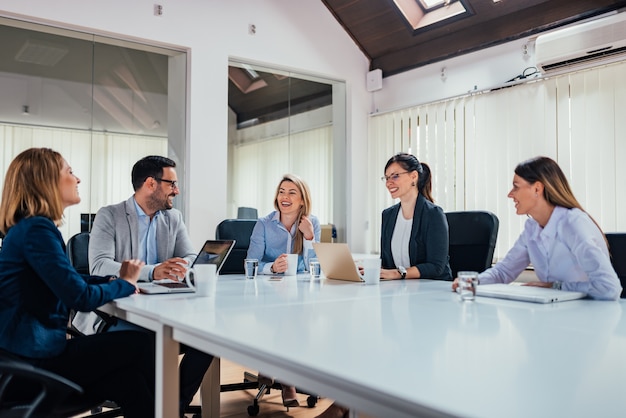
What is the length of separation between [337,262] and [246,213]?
2.43m

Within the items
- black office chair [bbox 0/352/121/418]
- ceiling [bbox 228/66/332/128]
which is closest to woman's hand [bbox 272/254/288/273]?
black office chair [bbox 0/352/121/418]

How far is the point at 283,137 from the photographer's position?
507 cm

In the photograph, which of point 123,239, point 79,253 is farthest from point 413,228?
point 79,253


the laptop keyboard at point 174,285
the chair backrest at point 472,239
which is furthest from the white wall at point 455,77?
the laptop keyboard at point 174,285

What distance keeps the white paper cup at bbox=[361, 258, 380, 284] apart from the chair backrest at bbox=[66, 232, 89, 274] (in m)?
1.28

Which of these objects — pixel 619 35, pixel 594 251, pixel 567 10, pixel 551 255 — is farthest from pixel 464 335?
pixel 567 10

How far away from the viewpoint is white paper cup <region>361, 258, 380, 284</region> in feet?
7.35

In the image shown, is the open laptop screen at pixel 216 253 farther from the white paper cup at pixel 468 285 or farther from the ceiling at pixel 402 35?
Answer: the ceiling at pixel 402 35

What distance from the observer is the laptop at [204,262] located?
1.90 m

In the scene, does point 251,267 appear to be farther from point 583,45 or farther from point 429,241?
point 583,45

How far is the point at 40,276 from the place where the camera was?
154 cm

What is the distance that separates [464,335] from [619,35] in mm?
3099

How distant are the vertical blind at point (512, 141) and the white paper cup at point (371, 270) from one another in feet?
7.10

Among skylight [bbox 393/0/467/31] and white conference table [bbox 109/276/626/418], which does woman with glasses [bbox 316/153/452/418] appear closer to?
white conference table [bbox 109/276/626/418]
